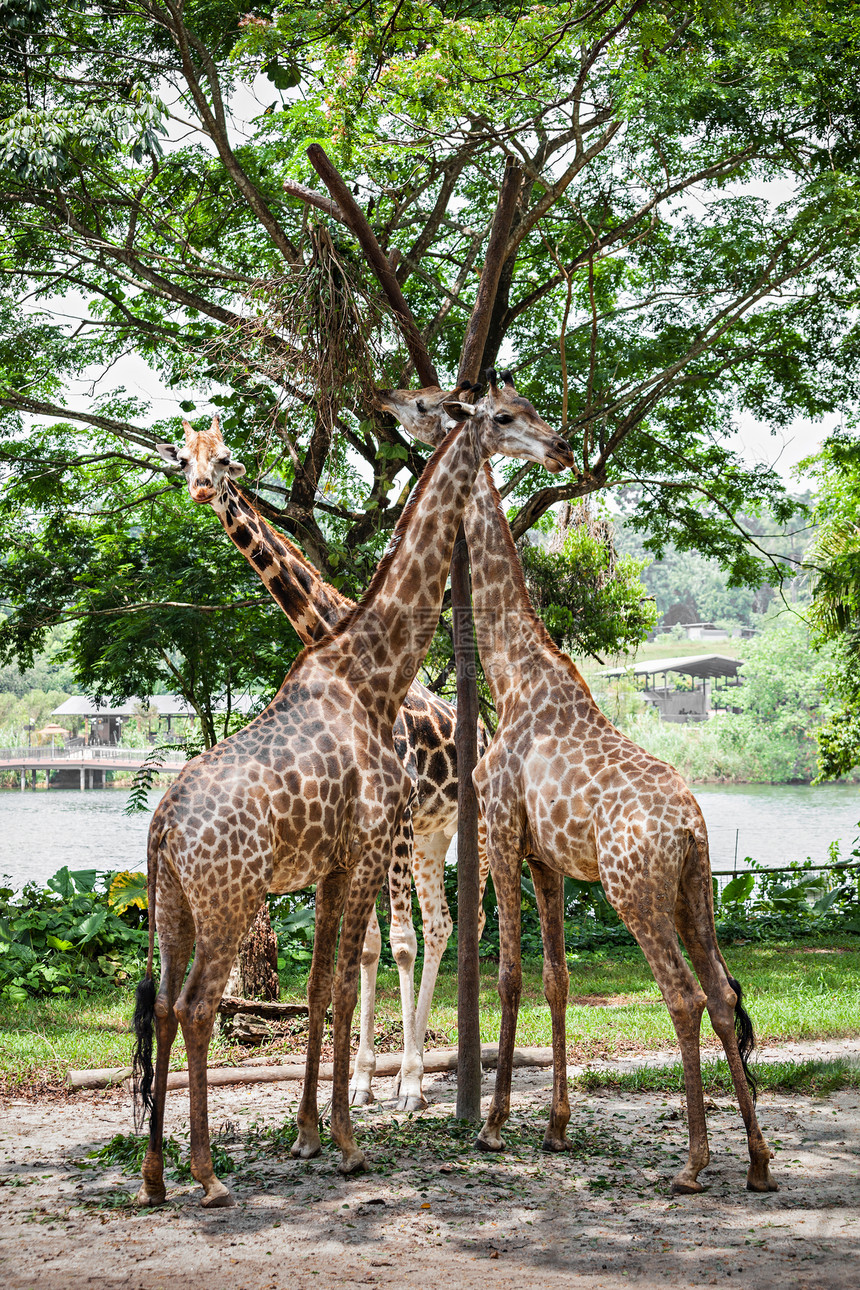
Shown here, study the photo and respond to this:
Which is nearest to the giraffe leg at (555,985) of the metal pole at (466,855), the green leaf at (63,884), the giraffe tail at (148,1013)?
the metal pole at (466,855)

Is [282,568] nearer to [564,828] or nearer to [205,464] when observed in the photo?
[205,464]

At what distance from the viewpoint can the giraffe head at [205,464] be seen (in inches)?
219

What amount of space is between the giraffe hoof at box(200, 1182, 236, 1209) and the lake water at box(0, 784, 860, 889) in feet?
70.3

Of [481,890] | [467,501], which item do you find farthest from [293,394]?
[481,890]

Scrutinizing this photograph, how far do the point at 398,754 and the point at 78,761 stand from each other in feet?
86.2

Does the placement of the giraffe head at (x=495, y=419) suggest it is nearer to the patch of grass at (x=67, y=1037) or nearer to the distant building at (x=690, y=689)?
the patch of grass at (x=67, y=1037)

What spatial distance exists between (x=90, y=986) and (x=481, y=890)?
4813 millimetres

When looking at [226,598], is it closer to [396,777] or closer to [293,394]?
[293,394]

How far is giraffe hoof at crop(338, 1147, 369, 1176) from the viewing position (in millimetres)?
4992

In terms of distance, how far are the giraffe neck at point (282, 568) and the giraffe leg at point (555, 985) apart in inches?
71.8

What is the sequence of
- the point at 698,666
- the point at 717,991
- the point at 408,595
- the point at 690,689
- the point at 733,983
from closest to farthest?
A: 1. the point at 717,991
2. the point at 733,983
3. the point at 408,595
4. the point at 690,689
5. the point at 698,666

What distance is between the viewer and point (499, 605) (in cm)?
583

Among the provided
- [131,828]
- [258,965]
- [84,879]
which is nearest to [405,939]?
[258,965]

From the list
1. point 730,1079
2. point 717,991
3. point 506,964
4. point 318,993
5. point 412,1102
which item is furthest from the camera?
point 730,1079
